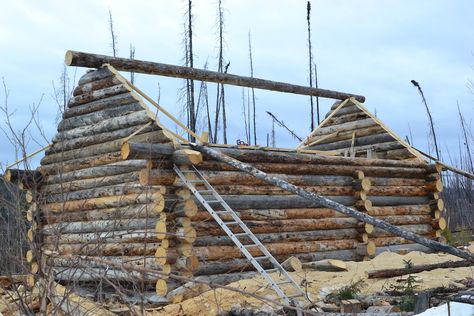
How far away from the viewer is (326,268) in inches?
451

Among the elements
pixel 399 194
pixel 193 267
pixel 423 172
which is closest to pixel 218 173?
pixel 193 267

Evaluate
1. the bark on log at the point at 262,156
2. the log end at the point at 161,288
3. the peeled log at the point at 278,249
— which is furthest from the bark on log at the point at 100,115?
the log end at the point at 161,288

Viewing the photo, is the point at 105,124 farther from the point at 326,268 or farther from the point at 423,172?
the point at 423,172

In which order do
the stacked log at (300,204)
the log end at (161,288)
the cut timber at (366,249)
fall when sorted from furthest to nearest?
the cut timber at (366,249)
the stacked log at (300,204)
the log end at (161,288)

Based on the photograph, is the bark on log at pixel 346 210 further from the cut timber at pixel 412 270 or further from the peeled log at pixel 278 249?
the cut timber at pixel 412 270

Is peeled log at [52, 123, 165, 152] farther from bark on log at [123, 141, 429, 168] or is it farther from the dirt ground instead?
the dirt ground

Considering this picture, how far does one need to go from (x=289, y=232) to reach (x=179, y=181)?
2.58 m

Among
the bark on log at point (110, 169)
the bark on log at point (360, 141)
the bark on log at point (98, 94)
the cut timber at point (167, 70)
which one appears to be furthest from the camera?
the bark on log at point (360, 141)

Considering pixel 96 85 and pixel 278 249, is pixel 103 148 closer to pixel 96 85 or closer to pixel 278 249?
pixel 96 85

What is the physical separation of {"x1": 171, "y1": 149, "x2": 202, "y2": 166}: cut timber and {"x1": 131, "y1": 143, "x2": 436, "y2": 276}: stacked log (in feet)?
0.54

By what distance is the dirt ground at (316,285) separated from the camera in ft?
31.7

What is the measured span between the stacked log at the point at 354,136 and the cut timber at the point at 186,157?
665 centimetres

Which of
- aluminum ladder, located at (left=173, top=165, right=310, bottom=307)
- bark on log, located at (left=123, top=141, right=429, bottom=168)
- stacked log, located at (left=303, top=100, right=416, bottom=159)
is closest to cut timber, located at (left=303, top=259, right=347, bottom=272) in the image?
aluminum ladder, located at (left=173, top=165, right=310, bottom=307)

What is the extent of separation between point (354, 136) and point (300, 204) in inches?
210
